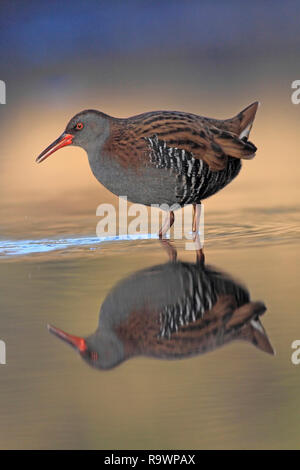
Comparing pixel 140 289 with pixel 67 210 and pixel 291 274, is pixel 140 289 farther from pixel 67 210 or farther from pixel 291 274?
pixel 67 210

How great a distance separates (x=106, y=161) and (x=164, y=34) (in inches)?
268

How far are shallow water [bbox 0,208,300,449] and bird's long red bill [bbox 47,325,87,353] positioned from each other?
0.12 feet

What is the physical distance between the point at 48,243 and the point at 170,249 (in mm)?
880

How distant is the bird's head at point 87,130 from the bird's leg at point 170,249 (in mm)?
859

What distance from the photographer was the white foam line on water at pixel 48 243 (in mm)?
7816

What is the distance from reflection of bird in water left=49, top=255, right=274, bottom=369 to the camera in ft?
17.9

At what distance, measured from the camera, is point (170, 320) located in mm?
5824

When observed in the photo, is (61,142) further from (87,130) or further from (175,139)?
(175,139)

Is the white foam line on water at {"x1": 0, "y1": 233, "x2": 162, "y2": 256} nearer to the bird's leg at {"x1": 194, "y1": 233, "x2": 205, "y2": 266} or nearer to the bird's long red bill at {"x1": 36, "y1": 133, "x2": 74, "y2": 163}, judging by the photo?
the bird's leg at {"x1": 194, "y1": 233, "x2": 205, "y2": 266}

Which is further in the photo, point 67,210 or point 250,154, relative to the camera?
point 67,210

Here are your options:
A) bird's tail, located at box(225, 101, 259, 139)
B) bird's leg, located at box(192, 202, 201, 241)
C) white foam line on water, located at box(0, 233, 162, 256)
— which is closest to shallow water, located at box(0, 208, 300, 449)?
white foam line on water, located at box(0, 233, 162, 256)
